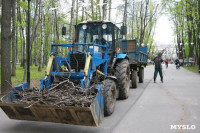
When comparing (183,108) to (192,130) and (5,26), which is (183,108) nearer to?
(192,130)

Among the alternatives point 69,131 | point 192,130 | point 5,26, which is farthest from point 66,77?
point 5,26

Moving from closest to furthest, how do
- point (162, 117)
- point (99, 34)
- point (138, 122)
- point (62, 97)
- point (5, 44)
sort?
point (62, 97) < point (138, 122) < point (162, 117) < point (99, 34) < point (5, 44)

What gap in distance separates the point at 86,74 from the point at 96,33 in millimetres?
2707

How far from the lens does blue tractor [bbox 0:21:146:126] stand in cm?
418

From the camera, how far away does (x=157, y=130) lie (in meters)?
4.63

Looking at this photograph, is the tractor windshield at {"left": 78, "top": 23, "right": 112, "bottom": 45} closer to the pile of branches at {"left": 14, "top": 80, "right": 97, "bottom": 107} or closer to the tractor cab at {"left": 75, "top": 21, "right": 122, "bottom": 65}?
the tractor cab at {"left": 75, "top": 21, "right": 122, "bottom": 65}

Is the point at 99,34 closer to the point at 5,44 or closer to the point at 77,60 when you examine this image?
the point at 77,60

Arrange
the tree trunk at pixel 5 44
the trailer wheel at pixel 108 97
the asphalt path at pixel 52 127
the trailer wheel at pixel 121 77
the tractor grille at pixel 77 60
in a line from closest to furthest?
the asphalt path at pixel 52 127 < the trailer wheel at pixel 108 97 < the tractor grille at pixel 77 60 < the trailer wheel at pixel 121 77 < the tree trunk at pixel 5 44

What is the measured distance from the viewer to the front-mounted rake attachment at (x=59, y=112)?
13.2 ft

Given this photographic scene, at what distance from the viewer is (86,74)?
214 inches
